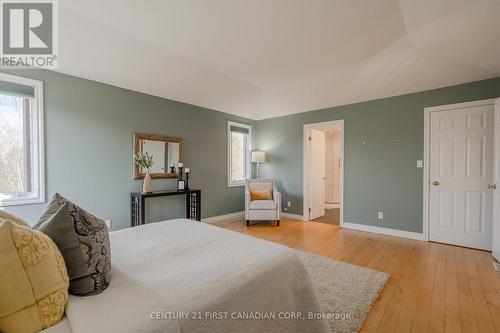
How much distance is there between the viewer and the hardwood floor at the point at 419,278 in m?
1.67

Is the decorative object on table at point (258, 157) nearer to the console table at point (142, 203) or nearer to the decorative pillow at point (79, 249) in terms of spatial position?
the console table at point (142, 203)

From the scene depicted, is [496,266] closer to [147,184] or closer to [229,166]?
[229,166]

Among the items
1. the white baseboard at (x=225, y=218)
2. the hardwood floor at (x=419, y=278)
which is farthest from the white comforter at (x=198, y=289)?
the white baseboard at (x=225, y=218)

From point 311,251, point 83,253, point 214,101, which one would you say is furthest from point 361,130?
point 83,253

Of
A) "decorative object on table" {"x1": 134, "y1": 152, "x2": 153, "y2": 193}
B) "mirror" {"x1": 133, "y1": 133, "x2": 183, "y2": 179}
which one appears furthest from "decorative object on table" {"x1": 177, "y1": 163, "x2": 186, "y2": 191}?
"decorative object on table" {"x1": 134, "y1": 152, "x2": 153, "y2": 193}

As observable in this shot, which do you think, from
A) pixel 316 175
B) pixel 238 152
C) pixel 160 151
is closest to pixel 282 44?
pixel 160 151

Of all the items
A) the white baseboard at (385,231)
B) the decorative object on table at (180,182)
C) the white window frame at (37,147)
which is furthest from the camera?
the decorative object on table at (180,182)

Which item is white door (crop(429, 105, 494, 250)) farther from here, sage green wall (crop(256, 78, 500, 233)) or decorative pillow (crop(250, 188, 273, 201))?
decorative pillow (crop(250, 188, 273, 201))

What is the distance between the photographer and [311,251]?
3.03 meters

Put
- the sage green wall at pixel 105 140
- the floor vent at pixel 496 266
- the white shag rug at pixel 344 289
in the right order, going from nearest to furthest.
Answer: the white shag rug at pixel 344 289, the floor vent at pixel 496 266, the sage green wall at pixel 105 140

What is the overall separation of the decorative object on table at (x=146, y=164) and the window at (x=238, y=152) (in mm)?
1808

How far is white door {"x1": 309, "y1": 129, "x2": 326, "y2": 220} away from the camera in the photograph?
4.84m

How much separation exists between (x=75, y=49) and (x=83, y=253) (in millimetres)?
2673

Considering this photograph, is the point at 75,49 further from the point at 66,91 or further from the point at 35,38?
the point at 66,91
